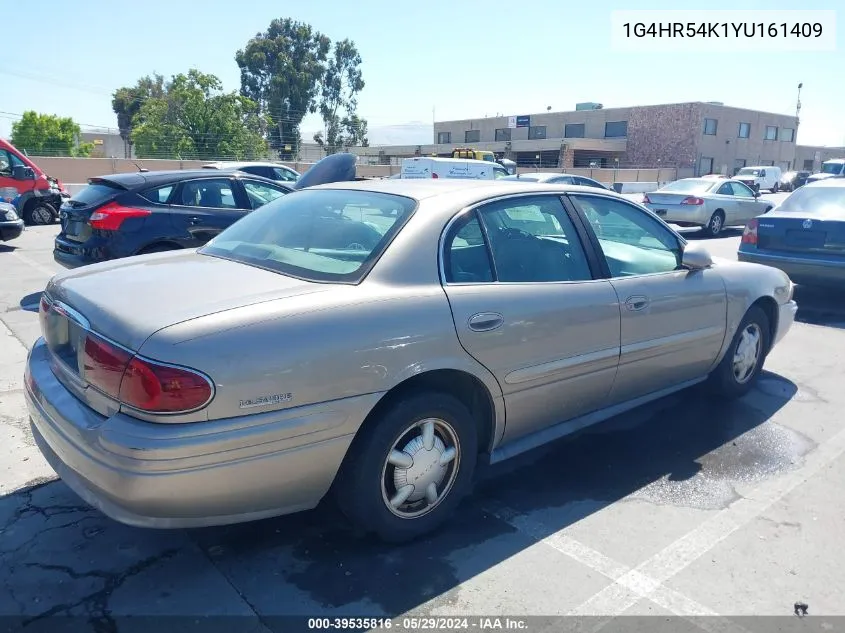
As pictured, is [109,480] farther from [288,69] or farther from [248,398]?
[288,69]

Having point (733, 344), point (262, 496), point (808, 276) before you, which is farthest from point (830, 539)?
point (808, 276)

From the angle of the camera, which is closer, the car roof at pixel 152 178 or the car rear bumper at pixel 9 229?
the car roof at pixel 152 178

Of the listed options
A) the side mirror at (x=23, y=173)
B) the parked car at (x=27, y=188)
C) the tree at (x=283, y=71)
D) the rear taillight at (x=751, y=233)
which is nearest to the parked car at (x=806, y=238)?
the rear taillight at (x=751, y=233)

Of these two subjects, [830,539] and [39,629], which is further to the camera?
[830,539]

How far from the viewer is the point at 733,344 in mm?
4797

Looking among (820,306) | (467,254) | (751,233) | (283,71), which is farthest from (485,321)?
(283,71)

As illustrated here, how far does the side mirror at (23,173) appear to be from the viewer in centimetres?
1521

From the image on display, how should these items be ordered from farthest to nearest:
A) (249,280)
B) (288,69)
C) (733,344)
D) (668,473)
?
(288,69), (733,344), (668,473), (249,280)

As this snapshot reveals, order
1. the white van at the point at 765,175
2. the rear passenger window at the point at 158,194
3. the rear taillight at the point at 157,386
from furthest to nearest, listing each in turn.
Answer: the white van at the point at 765,175
the rear passenger window at the point at 158,194
the rear taillight at the point at 157,386

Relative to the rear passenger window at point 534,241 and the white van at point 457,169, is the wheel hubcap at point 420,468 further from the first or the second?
the white van at point 457,169

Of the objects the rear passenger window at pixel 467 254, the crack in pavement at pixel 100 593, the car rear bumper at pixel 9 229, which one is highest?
the rear passenger window at pixel 467 254

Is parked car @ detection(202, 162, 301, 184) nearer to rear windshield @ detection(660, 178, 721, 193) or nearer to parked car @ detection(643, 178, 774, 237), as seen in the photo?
parked car @ detection(643, 178, 774, 237)

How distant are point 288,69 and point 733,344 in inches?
2206

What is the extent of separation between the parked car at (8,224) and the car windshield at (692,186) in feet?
45.5
